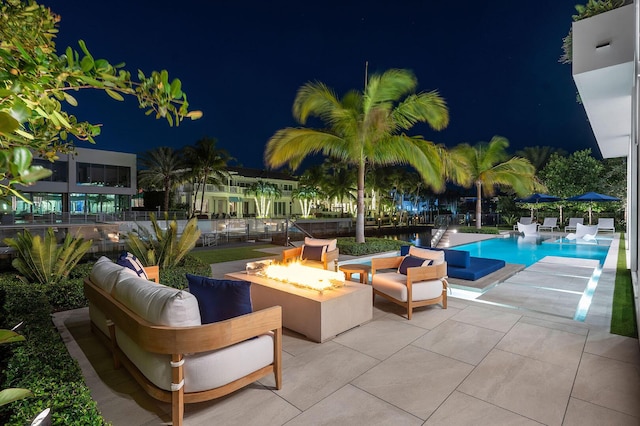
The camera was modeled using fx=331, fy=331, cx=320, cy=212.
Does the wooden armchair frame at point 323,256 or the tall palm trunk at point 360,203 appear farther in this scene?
the tall palm trunk at point 360,203

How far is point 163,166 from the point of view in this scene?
103ft

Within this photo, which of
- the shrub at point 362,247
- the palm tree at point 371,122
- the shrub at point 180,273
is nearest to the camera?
the shrub at point 180,273

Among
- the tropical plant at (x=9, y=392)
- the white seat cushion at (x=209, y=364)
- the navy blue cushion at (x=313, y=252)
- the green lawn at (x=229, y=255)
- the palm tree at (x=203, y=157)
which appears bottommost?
the green lawn at (x=229, y=255)

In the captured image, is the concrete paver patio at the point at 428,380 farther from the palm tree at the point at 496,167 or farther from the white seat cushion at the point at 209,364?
the palm tree at the point at 496,167

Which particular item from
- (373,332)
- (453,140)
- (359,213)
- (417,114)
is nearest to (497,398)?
(373,332)

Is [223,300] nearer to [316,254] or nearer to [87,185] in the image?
[316,254]

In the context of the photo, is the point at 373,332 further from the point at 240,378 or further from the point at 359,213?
the point at 359,213

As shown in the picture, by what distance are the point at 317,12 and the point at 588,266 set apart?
28.8 metres

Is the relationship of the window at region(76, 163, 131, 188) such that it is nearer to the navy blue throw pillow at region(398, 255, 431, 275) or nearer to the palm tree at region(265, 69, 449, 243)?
the palm tree at region(265, 69, 449, 243)

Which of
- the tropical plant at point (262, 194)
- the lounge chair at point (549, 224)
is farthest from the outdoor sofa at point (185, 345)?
the tropical plant at point (262, 194)

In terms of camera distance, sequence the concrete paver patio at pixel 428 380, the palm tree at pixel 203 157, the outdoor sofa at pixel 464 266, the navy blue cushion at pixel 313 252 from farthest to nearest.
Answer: the palm tree at pixel 203 157 → the navy blue cushion at pixel 313 252 → the outdoor sofa at pixel 464 266 → the concrete paver patio at pixel 428 380

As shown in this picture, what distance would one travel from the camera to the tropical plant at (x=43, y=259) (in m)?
A: 5.13

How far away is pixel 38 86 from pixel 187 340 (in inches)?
76.9

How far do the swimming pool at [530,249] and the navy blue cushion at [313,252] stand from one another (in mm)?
7078
